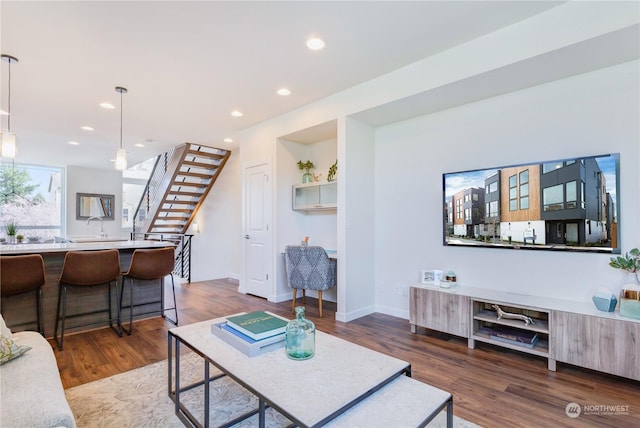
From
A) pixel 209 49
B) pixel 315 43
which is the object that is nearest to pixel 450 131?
pixel 315 43

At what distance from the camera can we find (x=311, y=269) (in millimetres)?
4066

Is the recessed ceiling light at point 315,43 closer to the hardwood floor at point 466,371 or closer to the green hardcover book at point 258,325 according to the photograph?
the green hardcover book at point 258,325

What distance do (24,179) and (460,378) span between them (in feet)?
34.0

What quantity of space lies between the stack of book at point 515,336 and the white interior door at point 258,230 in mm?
Result: 3041

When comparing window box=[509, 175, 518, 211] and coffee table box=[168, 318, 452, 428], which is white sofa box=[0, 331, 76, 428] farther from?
window box=[509, 175, 518, 211]

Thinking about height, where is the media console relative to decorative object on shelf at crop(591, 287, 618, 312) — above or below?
below

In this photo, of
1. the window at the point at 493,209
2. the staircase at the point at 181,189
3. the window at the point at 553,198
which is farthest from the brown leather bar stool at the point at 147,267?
the window at the point at 553,198

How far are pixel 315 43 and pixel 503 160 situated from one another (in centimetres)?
214

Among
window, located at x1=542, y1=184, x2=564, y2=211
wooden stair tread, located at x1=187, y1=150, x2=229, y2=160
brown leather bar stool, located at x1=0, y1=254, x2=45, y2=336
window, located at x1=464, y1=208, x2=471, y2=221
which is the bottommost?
brown leather bar stool, located at x1=0, y1=254, x2=45, y2=336

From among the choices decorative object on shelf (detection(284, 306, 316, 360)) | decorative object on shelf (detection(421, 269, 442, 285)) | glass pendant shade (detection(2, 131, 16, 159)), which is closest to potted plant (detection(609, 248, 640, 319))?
decorative object on shelf (detection(421, 269, 442, 285))

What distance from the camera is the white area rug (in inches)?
75.5

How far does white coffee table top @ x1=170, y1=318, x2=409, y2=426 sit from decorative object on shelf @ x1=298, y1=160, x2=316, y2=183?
3341mm

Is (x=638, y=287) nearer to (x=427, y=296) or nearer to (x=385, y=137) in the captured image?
(x=427, y=296)

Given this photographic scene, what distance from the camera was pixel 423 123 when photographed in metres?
3.83
